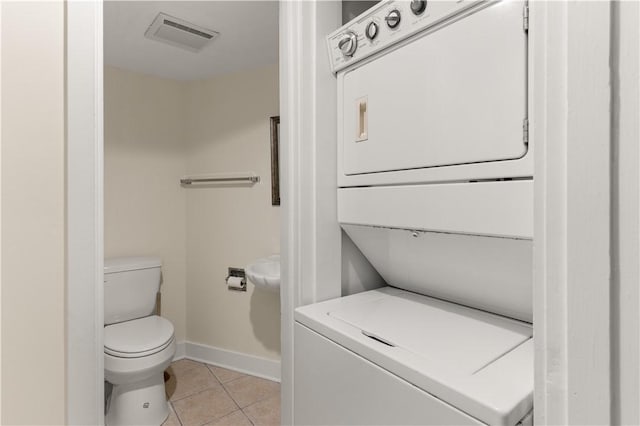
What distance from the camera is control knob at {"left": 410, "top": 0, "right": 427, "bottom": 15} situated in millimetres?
937

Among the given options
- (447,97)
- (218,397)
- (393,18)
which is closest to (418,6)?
(393,18)

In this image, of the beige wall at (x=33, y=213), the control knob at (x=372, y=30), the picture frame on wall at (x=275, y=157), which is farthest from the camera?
the picture frame on wall at (x=275, y=157)

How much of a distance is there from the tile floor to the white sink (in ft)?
2.57

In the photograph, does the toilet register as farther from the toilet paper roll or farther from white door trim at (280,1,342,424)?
white door trim at (280,1,342,424)

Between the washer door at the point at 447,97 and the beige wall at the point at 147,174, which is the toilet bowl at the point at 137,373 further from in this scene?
the washer door at the point at 447,97

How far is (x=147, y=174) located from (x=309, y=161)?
1.89m

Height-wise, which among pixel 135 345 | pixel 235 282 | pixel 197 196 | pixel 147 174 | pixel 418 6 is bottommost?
pixel 135 345

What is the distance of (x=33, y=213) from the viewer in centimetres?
91

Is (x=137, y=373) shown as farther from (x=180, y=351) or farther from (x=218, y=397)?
(x=180, y=351)

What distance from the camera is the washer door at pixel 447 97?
775 millimetres

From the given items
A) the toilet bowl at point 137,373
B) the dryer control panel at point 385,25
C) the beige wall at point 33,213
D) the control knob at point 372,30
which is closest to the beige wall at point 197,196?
the toilet bowl at point 137,373

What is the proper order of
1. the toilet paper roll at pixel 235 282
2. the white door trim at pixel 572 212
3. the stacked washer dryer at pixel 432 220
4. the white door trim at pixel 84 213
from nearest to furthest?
the white door trim at pixel 572 212, the stacked washer dryer at pixel 432 220, the white door trim at pixel 84 213, the toilet paper roll at pixel 235 282

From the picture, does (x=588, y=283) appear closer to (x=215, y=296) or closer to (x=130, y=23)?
(x=130, y=23)

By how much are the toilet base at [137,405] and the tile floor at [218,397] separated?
4.1 inches
